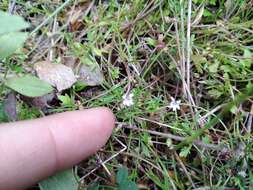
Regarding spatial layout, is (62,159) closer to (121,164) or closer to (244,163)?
(121,164)

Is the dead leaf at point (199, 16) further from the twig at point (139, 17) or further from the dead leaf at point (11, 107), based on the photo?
the dead leaf at point (11, 107)

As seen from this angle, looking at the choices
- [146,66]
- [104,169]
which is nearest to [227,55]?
[146,66]

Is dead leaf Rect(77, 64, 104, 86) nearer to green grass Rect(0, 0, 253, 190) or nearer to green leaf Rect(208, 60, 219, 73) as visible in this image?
green grass Rect(0, 0, 253, 190)

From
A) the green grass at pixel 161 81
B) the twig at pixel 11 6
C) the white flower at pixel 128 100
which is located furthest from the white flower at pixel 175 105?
the twig at pixel 11 6

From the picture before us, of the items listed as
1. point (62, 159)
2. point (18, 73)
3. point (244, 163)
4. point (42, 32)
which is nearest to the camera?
point (62, 159)

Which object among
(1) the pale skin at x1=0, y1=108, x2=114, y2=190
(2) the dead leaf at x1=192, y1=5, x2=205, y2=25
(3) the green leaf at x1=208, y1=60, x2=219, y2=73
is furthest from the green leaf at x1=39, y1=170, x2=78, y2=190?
(2) the dead leaf at x1=192, y1=5, x2=205, y2=25
